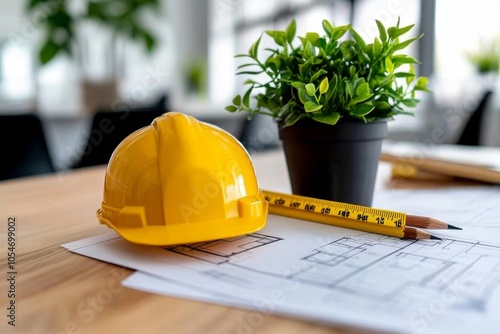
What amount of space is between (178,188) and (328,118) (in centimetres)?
22

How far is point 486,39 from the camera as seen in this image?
298 cm

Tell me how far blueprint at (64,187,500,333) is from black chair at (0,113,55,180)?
1.15 metres

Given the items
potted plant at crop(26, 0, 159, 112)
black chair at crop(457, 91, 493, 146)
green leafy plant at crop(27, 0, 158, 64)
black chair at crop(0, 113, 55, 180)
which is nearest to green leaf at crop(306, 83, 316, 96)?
black chair at crop(0, 113, 55, 180)

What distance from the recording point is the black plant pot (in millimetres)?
627

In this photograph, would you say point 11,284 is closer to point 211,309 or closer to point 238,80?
point 211,309

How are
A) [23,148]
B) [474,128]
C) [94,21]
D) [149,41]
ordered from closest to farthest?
1. [23,148]
2. [474,128]
3. [94,21]
4. [149,41]

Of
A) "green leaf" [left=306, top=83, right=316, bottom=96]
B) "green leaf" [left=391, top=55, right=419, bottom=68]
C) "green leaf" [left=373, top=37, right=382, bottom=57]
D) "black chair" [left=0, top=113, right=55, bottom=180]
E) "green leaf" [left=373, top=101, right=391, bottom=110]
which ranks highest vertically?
"green leaf" [left=373, top=37, right=382, bottom=57]

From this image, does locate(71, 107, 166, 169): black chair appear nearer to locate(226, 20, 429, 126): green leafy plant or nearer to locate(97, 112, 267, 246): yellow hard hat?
locate(226, 20, 429, 126): green leafy plant

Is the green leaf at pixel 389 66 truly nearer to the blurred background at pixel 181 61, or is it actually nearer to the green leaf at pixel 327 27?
the green leaf at pixel 327 27

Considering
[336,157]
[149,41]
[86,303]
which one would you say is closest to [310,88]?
[336,157]

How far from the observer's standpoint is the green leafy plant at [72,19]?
131 inches

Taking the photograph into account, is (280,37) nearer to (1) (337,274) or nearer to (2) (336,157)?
(2) (336,157)

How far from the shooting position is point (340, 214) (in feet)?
1.93

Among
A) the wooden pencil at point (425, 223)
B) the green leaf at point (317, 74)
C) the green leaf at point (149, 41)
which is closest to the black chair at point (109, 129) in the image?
the green leaf at point (317, 74)
